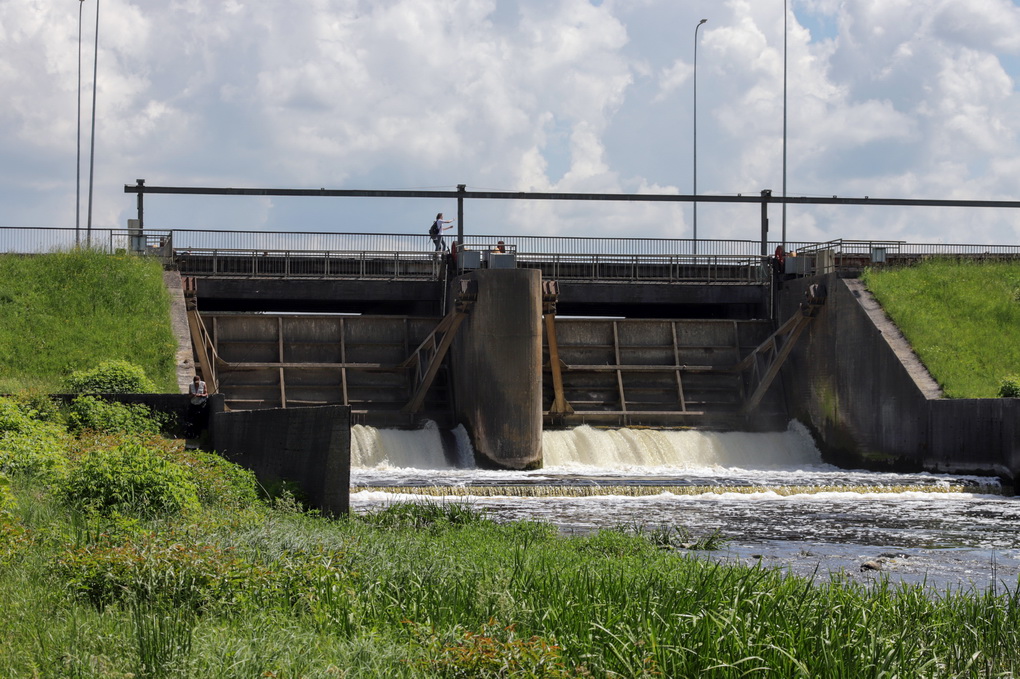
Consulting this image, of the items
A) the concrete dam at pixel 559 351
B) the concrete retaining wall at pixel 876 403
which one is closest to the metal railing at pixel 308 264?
the concrete dam at pixel 559 351

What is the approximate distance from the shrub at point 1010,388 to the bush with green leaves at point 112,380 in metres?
17.4

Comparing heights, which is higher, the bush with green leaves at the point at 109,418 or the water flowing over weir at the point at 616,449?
the bush with green leaves at the point at 109,418

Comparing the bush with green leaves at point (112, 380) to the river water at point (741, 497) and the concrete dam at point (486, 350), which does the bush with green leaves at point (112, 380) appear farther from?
the concrete dam at point (486, 350)

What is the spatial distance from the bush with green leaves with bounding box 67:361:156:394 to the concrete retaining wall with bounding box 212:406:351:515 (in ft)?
18.7

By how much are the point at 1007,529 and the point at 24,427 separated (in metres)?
13.9

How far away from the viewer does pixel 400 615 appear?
752cm

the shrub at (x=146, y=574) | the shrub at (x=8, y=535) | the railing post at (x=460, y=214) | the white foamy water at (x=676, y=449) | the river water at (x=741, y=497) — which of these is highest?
the railing post at (x=460, y=214)

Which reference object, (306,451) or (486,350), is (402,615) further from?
(486,350)

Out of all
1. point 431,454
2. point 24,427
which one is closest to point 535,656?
point 24,427

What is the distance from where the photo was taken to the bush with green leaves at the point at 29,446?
1206cm

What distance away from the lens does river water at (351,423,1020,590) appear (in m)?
14.4

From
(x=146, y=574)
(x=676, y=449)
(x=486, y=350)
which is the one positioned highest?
(x=486, y=350)

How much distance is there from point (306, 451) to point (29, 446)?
129 inches

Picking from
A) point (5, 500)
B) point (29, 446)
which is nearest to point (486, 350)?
point (29, 446)
